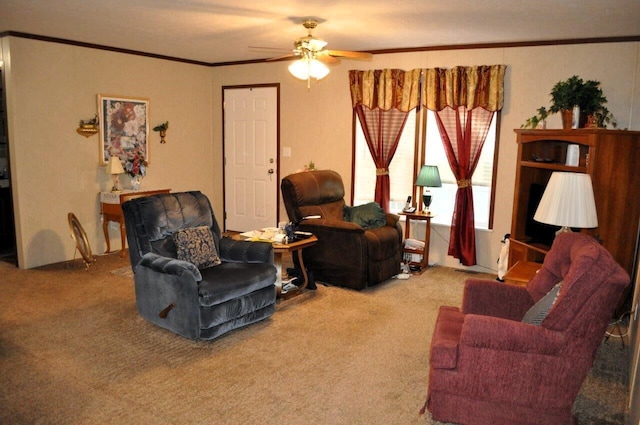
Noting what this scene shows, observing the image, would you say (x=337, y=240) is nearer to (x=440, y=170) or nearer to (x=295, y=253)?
(x=295, y=253)

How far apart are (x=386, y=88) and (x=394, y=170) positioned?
936mm

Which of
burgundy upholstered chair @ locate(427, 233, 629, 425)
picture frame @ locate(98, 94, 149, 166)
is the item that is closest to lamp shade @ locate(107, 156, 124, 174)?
picture frame @ locate(98, 94, 149, 166)

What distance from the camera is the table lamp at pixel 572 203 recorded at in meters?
3.27

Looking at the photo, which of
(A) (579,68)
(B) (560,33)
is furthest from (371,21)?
(A) (579,68)

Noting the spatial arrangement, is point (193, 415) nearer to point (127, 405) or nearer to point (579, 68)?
point (127, 405)

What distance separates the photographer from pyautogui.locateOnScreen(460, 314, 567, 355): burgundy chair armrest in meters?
2.43

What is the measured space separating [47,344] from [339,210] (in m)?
2.98

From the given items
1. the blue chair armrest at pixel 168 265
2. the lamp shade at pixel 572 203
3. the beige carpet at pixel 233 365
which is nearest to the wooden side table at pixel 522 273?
the lamp shade at pixel 572 203

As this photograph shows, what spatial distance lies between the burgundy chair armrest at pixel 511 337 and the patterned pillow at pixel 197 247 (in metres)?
2.17

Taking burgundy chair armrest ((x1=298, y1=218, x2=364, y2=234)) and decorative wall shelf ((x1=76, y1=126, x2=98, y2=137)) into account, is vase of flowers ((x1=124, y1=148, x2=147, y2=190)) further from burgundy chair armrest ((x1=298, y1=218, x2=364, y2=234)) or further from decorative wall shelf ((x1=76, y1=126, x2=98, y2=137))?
burgundy chair armrest ((x1=298, y1=218, x2=364, y2=234))

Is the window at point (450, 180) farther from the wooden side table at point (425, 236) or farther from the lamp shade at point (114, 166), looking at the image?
the lamp shade at point (114, 166)

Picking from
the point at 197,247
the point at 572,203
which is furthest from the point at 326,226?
the point at 572,203

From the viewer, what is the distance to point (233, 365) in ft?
10.9

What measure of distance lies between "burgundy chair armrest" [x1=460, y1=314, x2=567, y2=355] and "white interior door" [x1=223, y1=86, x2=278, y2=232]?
187 inches
